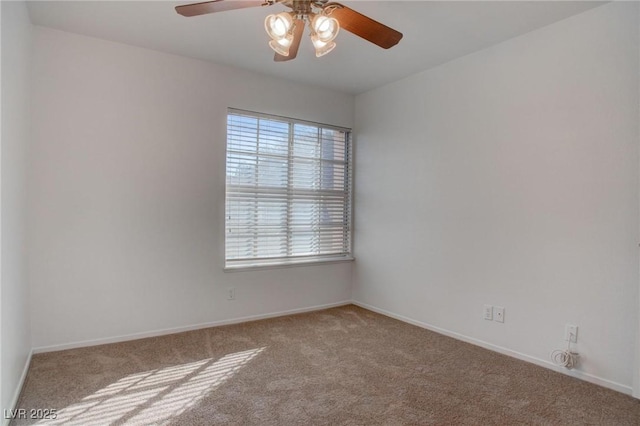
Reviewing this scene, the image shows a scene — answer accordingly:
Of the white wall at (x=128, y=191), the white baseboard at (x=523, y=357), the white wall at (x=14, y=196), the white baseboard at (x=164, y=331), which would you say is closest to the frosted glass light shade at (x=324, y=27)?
the white wall at (x=14, y=196)

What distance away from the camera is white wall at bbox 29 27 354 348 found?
295 centimetres

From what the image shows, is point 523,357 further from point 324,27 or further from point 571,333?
point 324,27

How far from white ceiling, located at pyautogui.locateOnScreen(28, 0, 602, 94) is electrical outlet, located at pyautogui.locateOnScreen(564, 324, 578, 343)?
224 centimetres

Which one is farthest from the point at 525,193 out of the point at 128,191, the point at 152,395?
the point at 128,191

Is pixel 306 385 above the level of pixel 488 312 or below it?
below

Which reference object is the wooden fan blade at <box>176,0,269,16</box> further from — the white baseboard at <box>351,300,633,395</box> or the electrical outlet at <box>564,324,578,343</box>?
the white baseboard at <box>351,300,633,395</box>

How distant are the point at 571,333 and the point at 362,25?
2543 mm

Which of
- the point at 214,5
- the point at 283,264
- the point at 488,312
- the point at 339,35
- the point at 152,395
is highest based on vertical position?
the point at 339,35

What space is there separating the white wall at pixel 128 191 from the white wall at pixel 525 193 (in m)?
1.59

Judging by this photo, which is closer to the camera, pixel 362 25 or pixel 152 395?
pixel 362 25

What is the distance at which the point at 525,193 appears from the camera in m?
2.94

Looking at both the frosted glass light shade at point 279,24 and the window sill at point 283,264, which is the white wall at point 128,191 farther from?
the frosted glass light shade at point 279,24

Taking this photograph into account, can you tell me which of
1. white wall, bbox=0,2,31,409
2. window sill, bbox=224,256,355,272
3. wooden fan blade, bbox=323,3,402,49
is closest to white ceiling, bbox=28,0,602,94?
white wall, bbox=0,2,31,409

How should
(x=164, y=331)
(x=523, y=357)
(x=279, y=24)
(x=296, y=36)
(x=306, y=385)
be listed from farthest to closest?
(x=164, y=331)
(x=523, y=357)
(x=306, y=385)
(x=296, y=36)
(x=279, y=24)
